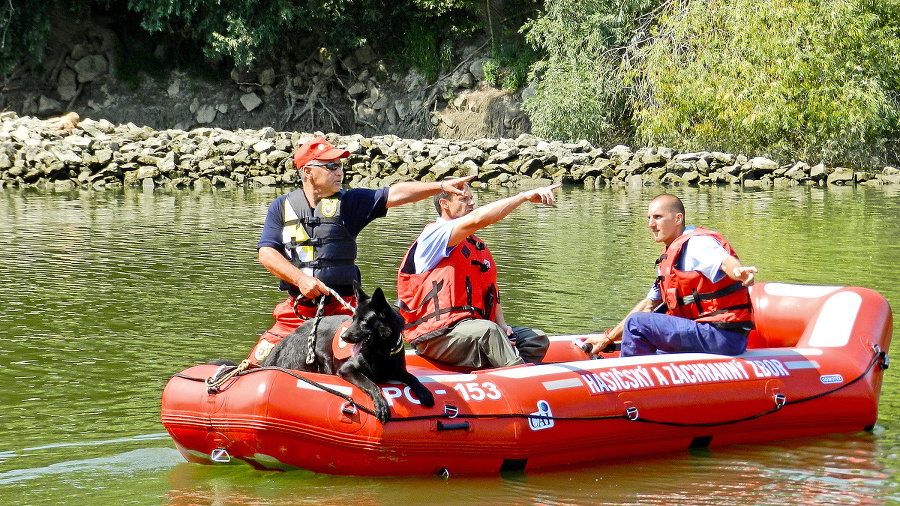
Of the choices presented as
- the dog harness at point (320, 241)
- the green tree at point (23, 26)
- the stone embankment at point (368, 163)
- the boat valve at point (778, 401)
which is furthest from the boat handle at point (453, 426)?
the green tree at point (23, 26)

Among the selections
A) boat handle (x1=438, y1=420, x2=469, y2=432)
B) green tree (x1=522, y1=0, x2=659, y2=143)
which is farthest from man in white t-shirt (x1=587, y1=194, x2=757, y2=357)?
green tree (x1=522, y1=0, x2=659, y2=143)

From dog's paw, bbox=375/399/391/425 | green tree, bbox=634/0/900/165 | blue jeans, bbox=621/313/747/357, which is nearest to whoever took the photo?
dog's paw, bbox=375/399/391/425

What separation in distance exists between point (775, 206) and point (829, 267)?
623 cm

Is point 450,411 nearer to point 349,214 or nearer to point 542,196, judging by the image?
point 542,196

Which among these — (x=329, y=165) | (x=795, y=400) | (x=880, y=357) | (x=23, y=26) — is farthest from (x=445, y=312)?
(x=23, y=26)

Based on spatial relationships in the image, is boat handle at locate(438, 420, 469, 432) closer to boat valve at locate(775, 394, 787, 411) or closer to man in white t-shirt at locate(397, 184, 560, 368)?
man in white t-shirt at locate(397, 184, 560, 368)

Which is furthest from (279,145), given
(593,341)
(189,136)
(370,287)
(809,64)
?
(593,341)

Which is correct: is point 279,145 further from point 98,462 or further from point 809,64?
point 98,462

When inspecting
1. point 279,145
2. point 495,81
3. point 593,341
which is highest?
point 495,81

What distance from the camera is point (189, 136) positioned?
2450 centimetres

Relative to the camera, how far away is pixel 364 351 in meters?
4.33

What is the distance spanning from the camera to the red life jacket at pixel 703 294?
5078 millimetres

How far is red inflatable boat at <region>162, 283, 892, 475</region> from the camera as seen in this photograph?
175 inches

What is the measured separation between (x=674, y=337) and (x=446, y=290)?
128 centimetres
